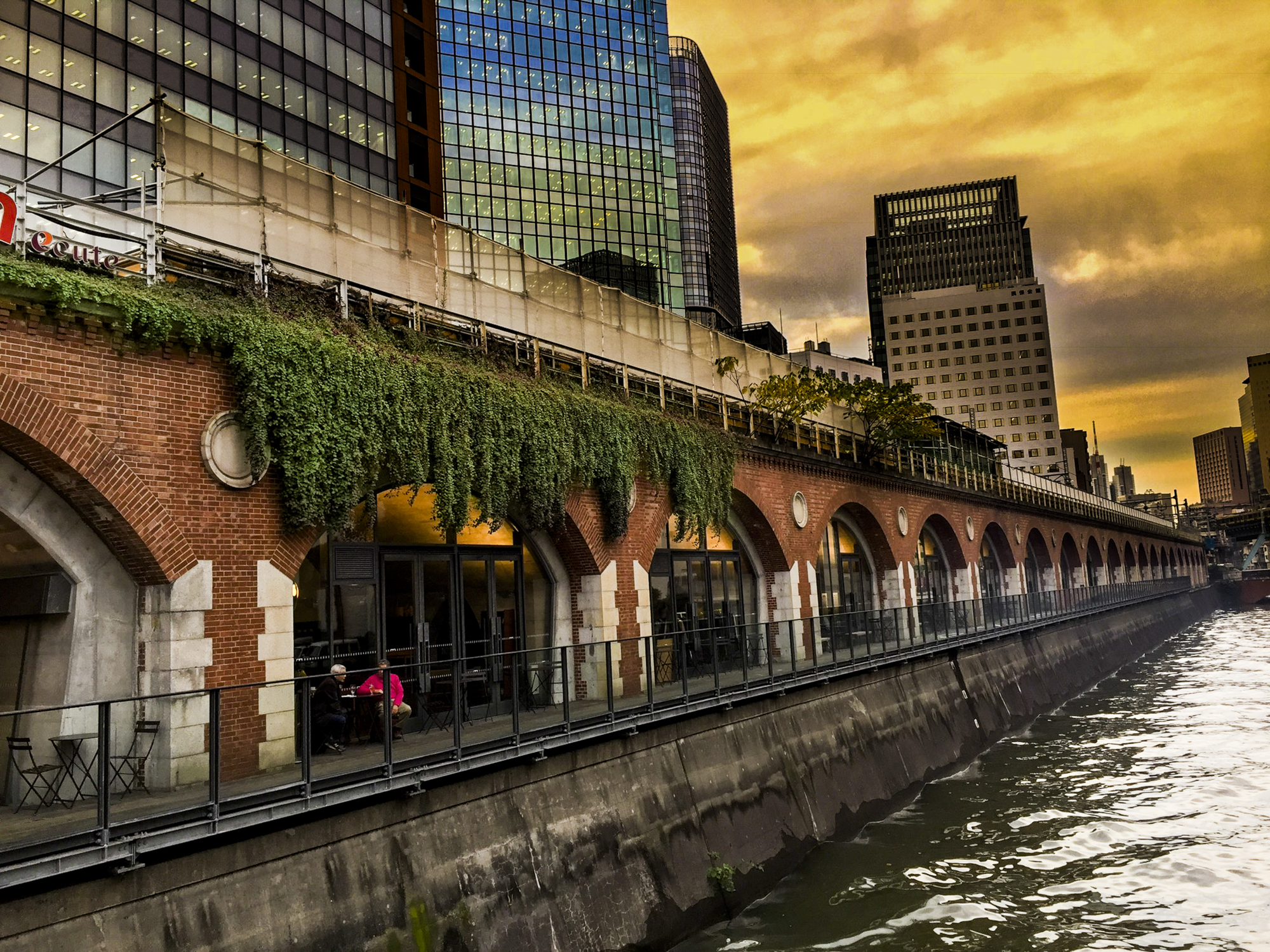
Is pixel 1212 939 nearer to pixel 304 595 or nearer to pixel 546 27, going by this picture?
pixel 304 595

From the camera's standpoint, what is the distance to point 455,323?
1536 centimetres

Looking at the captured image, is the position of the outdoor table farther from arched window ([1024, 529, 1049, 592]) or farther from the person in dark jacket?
arched window ([1024, 529, 1049, 592])

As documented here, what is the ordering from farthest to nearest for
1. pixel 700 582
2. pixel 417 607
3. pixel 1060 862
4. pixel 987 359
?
pixel 987 359, pixel 700 582, pixel 417 607, pixel 1060 862

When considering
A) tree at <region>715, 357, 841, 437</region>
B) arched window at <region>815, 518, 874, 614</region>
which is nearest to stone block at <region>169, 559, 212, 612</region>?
tree at <region>715, 357, 841, 437</region>

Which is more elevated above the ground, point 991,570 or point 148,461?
point 148,461

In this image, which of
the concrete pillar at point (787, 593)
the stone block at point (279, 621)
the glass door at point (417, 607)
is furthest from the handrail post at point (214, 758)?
the concrete pillar at point (787, 593)

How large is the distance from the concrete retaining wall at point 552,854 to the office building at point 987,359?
12579 cm

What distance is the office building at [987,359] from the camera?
13500 centimetres

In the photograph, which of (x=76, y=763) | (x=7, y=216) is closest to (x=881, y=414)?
(x=7, y=216)

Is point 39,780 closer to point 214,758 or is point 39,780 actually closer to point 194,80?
point 214,758

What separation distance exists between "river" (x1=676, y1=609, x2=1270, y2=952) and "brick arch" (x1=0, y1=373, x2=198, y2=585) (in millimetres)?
6840

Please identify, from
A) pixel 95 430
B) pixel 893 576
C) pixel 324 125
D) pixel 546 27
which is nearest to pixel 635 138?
pixel 546 27

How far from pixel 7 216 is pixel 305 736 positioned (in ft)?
18.4

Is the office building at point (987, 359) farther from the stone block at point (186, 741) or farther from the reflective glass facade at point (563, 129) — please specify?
the stone block at point (186, 741)
